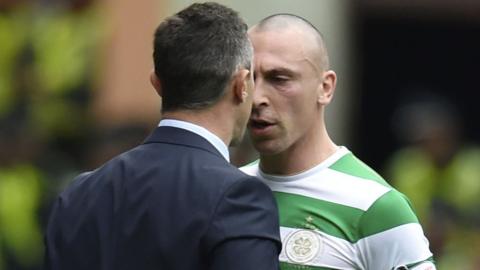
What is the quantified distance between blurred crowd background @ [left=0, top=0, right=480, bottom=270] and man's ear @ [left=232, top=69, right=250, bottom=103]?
238 inches

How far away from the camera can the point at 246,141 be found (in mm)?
11219

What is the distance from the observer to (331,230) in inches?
205

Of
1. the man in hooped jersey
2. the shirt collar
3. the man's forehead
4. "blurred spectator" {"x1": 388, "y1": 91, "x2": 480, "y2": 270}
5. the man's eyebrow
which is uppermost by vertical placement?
the man's forehead

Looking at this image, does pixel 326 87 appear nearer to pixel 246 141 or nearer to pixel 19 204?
pixel 246 141

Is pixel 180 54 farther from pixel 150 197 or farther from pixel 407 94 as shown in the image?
pixel 407 94

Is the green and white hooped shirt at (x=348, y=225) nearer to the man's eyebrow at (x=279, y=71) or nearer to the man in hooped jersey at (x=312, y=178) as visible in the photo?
the man in hooped jersey at (x=312, y=178)

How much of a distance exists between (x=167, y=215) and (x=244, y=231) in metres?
0.23

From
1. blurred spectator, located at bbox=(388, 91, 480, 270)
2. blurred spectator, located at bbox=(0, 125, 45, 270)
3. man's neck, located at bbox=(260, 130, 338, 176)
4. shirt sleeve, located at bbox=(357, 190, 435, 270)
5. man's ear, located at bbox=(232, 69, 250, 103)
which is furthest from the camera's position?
blurred spectator, located at bbox=(388, 91, 480, 270)

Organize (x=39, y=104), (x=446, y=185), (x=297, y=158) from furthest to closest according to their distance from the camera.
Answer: (x=39, y=104), (x=446, y=185), (x=297, y=158)

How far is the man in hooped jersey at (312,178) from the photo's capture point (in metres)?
5.15

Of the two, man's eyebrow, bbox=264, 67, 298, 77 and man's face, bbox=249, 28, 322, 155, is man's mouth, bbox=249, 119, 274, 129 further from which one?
man's eyebrow, bbox=264, 67, 298, 77

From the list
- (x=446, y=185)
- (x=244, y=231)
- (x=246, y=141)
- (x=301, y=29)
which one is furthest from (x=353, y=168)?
(x=446, y=185)

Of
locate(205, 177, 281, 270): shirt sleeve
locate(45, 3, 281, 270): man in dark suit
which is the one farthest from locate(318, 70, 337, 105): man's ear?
locate(205, 177, 281, 270): shirt sleeve

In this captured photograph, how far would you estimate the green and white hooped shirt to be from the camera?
202 inches
